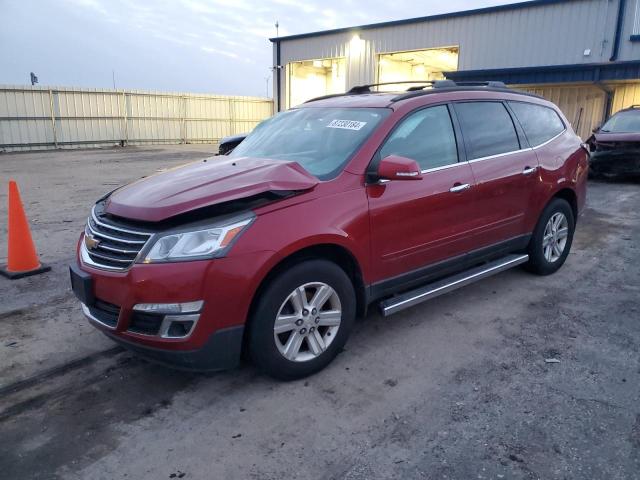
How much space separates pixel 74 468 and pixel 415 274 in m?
2.48

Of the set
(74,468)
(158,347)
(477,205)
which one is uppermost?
(477,205)

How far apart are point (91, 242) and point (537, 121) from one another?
4.18 m

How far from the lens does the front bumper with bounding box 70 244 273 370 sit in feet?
8.81

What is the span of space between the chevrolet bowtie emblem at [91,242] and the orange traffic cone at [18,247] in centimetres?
233

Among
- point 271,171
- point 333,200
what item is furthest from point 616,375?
point 271,171

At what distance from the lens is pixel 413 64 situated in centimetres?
2747

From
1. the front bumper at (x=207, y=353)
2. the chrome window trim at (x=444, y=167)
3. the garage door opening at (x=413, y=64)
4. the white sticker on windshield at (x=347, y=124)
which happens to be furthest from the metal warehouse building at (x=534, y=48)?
the front bumper at (x=207, y=353)

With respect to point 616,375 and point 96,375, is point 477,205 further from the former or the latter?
point 96,375

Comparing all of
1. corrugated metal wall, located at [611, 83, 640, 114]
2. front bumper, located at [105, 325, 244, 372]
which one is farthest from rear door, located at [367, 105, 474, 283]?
corrugated metal wall, located at [611, 83, 640, 114]

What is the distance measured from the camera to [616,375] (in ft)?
10.6

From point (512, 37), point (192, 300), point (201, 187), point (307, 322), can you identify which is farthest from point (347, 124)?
point (512, 37)

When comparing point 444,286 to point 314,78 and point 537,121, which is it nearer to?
point 537,121

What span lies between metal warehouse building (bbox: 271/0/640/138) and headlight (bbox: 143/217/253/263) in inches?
626

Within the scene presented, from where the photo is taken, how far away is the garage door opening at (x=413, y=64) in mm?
23531
